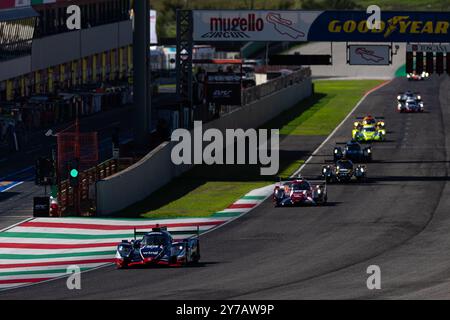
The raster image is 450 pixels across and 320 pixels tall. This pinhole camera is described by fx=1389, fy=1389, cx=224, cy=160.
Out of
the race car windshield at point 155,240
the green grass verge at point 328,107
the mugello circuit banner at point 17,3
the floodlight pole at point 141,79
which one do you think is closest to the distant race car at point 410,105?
the green grass verge at point 328,107

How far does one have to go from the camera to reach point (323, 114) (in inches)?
3794

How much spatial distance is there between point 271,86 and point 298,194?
44.8 metres

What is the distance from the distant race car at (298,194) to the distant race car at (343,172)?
6.63 metres

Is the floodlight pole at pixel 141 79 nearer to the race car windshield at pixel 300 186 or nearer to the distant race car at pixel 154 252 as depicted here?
→ the race car windshield at pixel 300 186

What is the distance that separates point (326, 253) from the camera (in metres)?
38.8

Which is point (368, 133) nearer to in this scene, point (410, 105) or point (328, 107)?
point (410, 105)

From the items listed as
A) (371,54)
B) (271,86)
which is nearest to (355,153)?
(371,54)

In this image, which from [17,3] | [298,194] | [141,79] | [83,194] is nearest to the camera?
[83,194]

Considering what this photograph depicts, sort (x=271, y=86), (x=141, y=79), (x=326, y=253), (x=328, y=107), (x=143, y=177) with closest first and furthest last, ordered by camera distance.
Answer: (x=326, y=253) → (x=143, y=177) → (x=141, y=79) → (x=271, y=86) → (x=328, y=107)

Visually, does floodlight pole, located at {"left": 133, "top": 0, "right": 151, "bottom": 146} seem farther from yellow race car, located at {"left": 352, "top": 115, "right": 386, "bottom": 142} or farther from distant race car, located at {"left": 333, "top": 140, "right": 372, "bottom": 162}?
yellow race car, located at {"left": 352, "top": 115, "right": 386, "bottom": 142}

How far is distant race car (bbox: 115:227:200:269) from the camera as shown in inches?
1428

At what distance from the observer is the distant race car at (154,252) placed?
119ft
